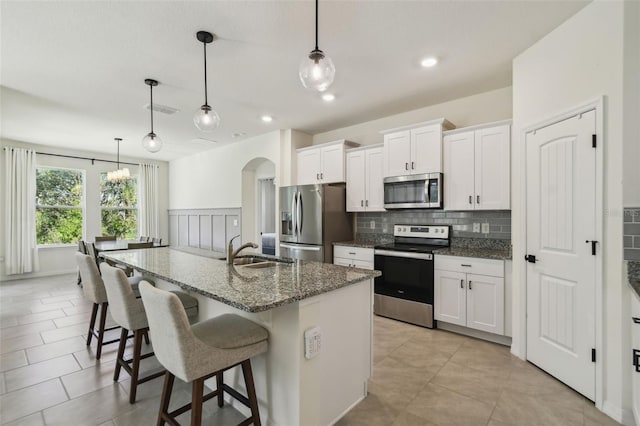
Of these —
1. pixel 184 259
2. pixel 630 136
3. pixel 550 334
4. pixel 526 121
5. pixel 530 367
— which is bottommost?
pixel 530 367

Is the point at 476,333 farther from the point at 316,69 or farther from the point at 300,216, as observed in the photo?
the point at 316,69

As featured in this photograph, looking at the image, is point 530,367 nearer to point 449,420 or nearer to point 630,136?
point 449,420

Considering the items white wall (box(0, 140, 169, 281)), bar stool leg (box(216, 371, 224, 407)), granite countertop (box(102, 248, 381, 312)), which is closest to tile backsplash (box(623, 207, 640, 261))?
granite countertop (box(102, 248, 381, 312))

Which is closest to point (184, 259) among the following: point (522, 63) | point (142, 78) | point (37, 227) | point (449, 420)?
point (142, 78)

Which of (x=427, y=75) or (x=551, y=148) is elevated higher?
(x=427, y=75)

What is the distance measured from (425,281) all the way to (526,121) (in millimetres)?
1900

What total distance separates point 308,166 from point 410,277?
2440 millimetres

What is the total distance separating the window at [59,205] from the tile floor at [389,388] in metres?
3.89

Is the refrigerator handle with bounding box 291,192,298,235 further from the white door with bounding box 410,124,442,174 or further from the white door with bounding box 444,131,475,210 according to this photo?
the white door with bounding box 444,131,475,210

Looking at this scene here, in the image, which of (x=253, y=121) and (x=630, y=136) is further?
(x=253, y=121)

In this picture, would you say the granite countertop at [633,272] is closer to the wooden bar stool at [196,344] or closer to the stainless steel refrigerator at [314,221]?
the wooden bar stool at [196,344]

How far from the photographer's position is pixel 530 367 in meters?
2.57

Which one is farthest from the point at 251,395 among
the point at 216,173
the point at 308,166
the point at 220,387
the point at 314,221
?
the point at 216,173

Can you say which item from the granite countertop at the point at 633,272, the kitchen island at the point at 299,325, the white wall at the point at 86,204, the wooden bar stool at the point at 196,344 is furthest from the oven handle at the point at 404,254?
the white wall at the point at 86,204
